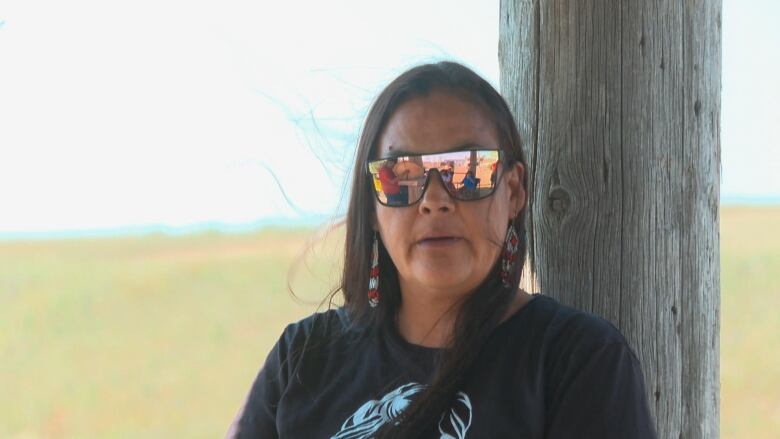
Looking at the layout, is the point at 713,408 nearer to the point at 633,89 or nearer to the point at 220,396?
the point at 633,89

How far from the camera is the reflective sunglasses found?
1.90 meters

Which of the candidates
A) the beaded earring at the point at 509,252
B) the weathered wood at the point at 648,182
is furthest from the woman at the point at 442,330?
the weathered wood at the point at 648,182

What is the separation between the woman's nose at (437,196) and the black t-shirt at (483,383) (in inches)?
11.8

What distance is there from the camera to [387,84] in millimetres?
2105

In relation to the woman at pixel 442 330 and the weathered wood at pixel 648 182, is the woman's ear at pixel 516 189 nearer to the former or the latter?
the woman at pixel 442 330

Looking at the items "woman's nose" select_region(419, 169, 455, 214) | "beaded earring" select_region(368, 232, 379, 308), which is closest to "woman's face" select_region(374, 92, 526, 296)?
"woman's nose" select_region(419, 169, 455, 214)

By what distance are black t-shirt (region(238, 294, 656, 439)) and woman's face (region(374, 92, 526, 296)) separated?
6.5 inches

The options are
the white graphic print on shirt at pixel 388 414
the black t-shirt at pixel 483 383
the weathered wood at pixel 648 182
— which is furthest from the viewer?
the weathered wood at pixel 648 182

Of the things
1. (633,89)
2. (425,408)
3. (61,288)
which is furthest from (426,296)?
(61,288)

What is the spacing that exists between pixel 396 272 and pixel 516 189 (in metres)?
0.39

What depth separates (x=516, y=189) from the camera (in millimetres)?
2047

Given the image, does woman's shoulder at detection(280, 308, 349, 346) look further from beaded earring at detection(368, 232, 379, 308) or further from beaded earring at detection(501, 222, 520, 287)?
beaded earring at detection(501, 222, 520, 287)

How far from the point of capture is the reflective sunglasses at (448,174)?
1900 millimetres

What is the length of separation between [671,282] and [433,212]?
1.99ft
